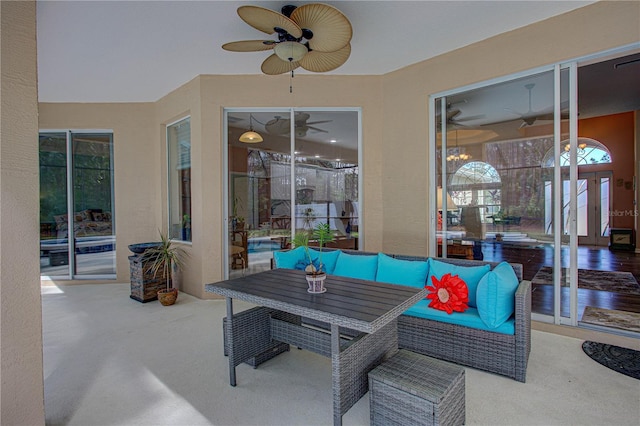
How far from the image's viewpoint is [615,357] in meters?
2.65

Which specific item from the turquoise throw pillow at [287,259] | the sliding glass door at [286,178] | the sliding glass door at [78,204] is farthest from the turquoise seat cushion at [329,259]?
the sliding glass door at [78,204]

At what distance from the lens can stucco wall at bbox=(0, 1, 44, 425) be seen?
1.59 metres

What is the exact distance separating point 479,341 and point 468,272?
57 centimetres

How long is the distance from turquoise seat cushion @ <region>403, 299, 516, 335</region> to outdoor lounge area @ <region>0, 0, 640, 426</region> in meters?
0.02

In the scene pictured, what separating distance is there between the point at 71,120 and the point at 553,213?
7136 mm

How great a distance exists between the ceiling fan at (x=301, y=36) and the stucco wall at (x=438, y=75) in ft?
4.82

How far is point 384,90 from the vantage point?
4.36m

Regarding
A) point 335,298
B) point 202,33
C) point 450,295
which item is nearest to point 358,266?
point 450,295

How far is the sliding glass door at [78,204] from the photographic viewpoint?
18.2ft

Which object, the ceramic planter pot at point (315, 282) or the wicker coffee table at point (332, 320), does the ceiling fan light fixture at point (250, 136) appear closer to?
the wicker coffee table at point (332, 320)

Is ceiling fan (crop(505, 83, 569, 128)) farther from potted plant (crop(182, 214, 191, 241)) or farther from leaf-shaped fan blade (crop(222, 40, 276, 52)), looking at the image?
potted plant (crop(182, 214, 191, 241))

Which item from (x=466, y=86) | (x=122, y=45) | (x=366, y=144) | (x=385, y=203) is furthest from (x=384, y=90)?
(x=122, y=45)

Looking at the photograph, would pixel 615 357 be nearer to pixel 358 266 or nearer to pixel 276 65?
pixel 358 266

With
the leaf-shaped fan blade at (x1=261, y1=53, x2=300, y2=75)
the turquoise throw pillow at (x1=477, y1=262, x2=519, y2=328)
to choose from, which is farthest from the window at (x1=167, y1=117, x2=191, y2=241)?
the turquoise throw pillow at (x1=477, y1=262, x2=519, y2=328)
